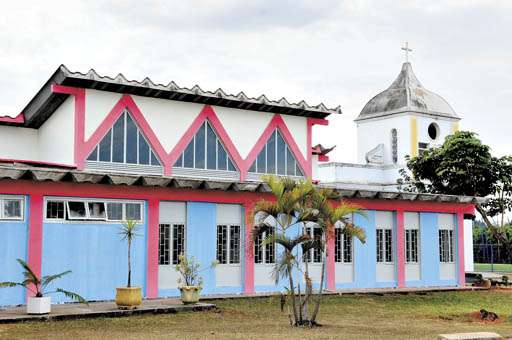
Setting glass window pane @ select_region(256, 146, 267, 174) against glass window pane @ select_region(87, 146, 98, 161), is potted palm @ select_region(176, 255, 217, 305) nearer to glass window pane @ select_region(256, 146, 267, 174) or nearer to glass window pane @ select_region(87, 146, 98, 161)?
glass window pane @ select_region(87, 146, 98, 161)

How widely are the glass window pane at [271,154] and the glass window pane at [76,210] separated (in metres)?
8.17

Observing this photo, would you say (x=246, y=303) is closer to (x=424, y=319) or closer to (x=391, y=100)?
(x=424, y=319)

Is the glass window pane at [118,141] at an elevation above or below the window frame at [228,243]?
above

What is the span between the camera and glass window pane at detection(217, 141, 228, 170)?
25.3 meters

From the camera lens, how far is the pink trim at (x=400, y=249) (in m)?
27.3

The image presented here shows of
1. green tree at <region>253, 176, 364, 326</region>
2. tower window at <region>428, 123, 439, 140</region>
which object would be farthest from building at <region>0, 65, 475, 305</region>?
tower window at <region>428, 123, 439, 140</region>

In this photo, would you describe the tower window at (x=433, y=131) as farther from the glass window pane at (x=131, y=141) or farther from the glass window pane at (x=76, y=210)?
the glass window pane at (x=76, y=210)

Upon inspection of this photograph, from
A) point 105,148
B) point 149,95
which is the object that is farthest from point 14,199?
point 149,95

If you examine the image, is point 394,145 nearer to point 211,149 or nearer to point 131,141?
point 211,149

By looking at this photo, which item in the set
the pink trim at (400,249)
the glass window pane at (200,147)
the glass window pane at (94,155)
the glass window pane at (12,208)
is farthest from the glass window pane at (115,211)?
the pink trim at (400,249)

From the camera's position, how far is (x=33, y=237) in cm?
1927

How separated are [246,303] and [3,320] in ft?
23.7

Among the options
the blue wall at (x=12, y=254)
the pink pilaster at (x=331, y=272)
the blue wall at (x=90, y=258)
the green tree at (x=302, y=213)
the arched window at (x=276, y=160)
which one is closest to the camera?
the green tree at (x=302, y=213)

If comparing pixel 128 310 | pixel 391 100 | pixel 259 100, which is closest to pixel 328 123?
pixel 259 100
